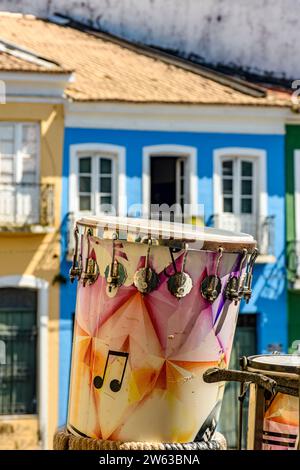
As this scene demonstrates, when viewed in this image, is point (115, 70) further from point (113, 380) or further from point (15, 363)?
point (113, 380)

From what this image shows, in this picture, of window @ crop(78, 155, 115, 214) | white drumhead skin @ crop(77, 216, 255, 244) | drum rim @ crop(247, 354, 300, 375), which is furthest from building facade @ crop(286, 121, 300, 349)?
drum rim @ crop(247, 354, 300, 375)

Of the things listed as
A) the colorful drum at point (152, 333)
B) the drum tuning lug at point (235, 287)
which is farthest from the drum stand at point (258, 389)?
the drum tuning lug at point (235, 287)

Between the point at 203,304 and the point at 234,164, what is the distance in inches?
479

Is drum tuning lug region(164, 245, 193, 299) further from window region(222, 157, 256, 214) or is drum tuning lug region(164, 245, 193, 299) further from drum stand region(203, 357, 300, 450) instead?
window region(222, 157, 256, 214)

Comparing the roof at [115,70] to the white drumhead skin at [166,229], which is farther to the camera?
the roof at [115,70]

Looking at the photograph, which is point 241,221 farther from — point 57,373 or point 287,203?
point 57,373

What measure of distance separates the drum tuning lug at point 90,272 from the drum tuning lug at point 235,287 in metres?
0.58

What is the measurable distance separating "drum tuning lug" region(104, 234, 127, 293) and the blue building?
11103mm

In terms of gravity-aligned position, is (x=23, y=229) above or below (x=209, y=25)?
below

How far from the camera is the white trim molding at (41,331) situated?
15.9 meters

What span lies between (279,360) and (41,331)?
454 inches

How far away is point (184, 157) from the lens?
17.0m

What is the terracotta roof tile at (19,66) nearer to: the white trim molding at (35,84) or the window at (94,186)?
the white trim molding at (35,84)

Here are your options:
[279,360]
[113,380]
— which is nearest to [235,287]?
[279,360]
